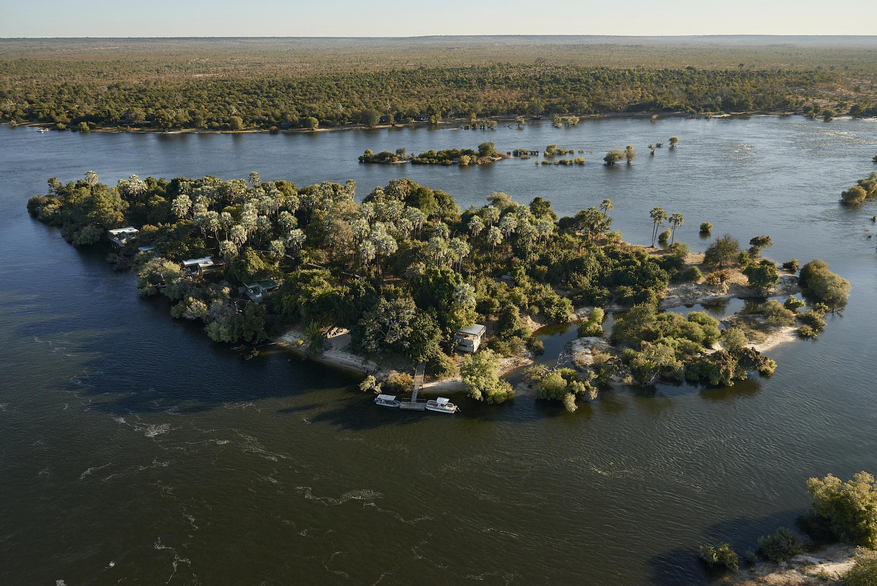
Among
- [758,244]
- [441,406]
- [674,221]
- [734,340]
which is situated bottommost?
[441,406]

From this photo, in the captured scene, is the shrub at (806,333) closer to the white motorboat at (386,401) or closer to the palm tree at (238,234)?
the white motorboat at (386,401)

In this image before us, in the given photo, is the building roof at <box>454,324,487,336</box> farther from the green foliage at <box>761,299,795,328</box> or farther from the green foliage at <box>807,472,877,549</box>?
the green foliage at <box>761,299,795,328</box>

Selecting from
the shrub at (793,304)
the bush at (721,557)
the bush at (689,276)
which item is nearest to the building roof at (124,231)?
the bush at (689,276)

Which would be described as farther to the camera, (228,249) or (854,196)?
(854,196)

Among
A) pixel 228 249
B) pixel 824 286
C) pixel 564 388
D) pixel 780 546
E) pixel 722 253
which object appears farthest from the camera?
pixel 722 253

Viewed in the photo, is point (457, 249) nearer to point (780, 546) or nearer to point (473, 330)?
point (473, 330)

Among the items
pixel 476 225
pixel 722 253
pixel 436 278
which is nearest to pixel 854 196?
pixel 722 253

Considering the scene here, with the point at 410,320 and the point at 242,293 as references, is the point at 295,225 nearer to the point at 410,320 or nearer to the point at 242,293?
the point at 242,293

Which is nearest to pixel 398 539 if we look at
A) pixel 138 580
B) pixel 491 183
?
pixel 138 580
